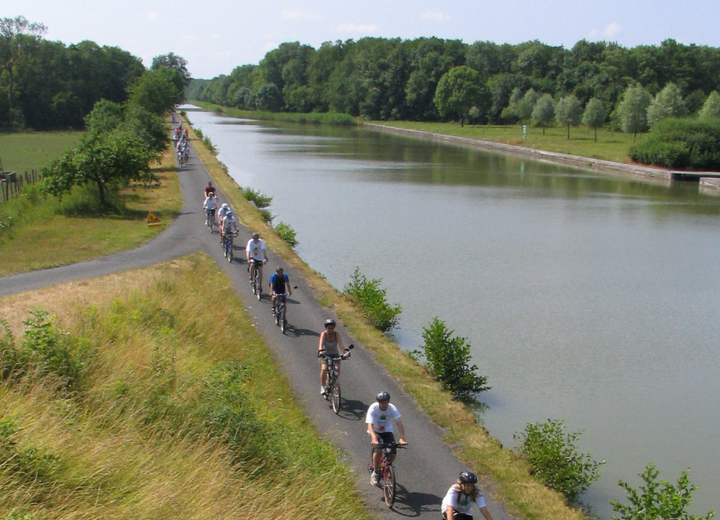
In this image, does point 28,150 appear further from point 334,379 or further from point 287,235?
point 334,379

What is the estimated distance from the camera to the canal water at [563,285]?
1488 cm

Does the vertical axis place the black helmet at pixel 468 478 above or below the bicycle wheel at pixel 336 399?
above

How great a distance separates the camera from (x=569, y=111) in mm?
86688

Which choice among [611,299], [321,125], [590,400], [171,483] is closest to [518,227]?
[611,299]

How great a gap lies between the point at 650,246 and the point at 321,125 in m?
117

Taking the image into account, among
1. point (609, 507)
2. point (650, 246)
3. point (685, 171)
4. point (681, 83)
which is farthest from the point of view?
point (681, 83)

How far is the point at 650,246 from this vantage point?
3300cm

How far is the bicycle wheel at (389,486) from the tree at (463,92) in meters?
109

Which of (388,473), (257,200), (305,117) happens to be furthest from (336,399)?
(305,117)

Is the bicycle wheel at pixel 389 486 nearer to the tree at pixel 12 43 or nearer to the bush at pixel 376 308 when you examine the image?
the bush at pixel 376 308

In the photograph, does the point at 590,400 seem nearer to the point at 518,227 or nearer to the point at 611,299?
the point at 611,299

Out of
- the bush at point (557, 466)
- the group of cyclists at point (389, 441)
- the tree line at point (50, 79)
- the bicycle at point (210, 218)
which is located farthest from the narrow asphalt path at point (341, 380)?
the tree line at point (50, 79)

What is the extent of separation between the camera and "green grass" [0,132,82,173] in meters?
51.1

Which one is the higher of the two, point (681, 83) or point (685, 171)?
point (681, 83)
